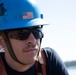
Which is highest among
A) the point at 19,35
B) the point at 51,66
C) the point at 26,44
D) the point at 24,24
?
the point at 24,24

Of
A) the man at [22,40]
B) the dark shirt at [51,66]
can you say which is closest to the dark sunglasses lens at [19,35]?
the man at [22,40]

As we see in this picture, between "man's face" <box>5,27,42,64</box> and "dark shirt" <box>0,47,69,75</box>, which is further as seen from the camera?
"dark shirt" <box>0,47,69,75</box>

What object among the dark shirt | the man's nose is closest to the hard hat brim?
the man's nose

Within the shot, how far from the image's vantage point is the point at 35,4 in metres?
5.07

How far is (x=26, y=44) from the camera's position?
480cm

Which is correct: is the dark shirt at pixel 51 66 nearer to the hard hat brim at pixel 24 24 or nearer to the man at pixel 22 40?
the man at pixel 22 40

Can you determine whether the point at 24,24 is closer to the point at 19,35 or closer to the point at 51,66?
the point at 19,35

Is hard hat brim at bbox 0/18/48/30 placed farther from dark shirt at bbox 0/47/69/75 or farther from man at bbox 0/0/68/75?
dark shirt at bbox 0/47/69/75

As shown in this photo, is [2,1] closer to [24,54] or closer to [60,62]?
[24,54]

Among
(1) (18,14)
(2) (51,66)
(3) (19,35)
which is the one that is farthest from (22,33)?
(2) (51,66)

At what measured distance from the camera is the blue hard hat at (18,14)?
16.0ft

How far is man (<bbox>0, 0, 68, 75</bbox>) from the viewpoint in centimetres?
481

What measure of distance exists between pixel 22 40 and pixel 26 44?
0.27 ft

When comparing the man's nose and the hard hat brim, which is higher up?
the hard hat brim
